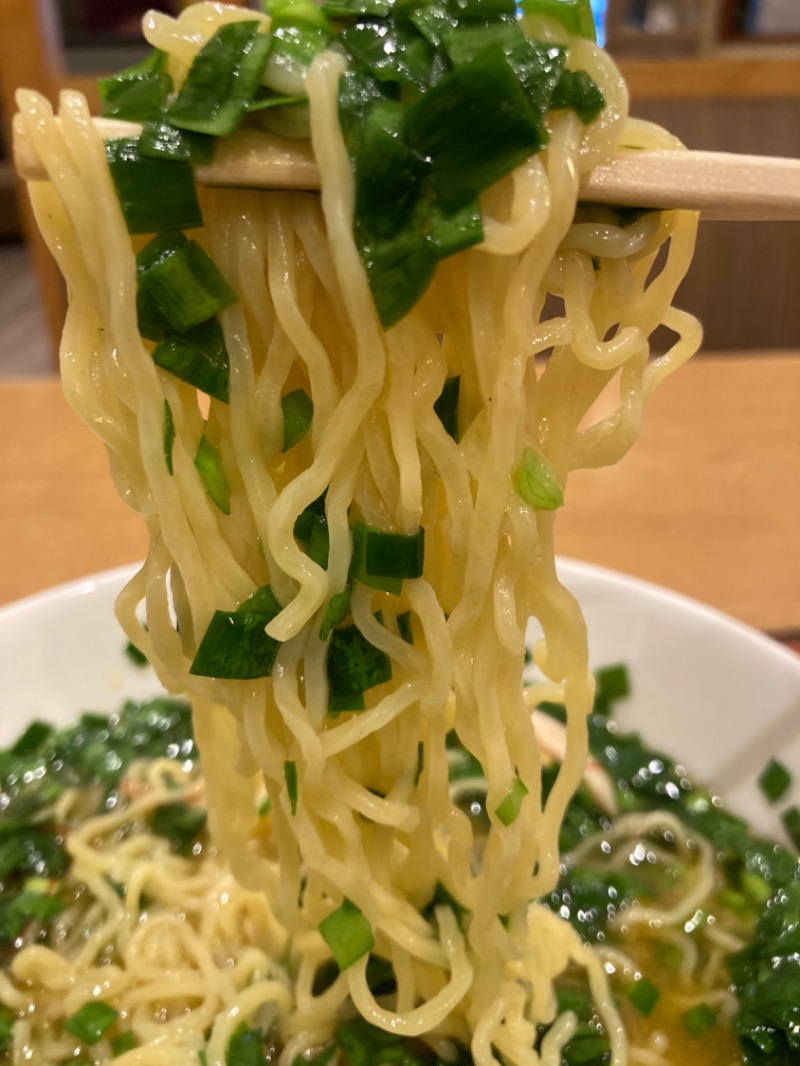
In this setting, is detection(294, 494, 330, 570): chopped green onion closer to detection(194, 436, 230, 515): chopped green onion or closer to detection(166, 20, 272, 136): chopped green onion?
detection(194, 436, 230, 515): chopped green onion

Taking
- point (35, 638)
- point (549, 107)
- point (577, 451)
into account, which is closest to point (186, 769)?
point (35, 638)

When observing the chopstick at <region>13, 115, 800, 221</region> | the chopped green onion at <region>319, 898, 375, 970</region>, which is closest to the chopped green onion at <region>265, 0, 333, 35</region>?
the chopstick at <region>13, 115, 800, 221</region>

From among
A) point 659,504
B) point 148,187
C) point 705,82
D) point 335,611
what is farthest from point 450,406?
point 705,82

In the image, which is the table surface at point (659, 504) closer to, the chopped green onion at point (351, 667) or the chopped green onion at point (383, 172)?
the chopped green onion at point (351, 667)

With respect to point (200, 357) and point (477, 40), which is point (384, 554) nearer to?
point (200, 357)

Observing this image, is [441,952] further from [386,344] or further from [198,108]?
[198,108]

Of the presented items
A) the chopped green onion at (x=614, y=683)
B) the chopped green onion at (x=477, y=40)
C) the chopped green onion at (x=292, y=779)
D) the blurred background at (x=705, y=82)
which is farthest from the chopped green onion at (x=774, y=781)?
the blurred background at (x=705, y=82)
